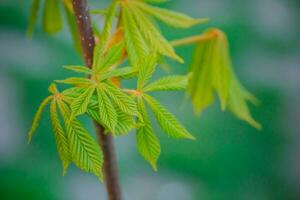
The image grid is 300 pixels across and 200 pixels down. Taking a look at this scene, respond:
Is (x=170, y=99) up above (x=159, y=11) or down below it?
below

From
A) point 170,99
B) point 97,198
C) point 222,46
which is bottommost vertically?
point 97,198

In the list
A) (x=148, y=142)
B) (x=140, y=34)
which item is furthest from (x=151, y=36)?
(x=148, y=142)

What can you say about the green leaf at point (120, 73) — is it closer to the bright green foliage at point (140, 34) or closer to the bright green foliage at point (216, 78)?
the bright green foliage at point (140, 34)

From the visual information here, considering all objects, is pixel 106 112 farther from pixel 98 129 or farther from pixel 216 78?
pixel 216 78

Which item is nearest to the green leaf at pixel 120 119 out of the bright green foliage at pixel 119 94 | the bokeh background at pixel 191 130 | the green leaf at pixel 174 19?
the bright green foliage at pixel 119 94

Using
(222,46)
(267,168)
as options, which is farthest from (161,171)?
(222,46)

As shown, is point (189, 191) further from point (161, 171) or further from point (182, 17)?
point (182, 17)
